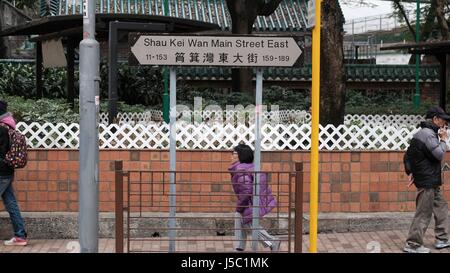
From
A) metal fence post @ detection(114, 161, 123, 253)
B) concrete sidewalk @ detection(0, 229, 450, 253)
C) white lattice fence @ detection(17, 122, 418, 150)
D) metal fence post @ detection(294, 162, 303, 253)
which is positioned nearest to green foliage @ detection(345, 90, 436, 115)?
white lattice fence @ detection(17, 122, 418, 150)

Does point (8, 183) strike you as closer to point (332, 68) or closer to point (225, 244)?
point (225, 244)

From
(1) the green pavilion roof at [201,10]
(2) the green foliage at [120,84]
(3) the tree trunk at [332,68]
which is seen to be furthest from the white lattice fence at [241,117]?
(1) the green pavilion roof at [201,10]

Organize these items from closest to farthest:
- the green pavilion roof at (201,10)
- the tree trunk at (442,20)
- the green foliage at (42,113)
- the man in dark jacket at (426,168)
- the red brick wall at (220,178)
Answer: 1. the man in dark jacket at (426,168)
2. the red brick wall at (220,178)
3. the green foliage at (42,113)
4. the tree trunk at (442,20)
5. the green pavilion roof at (201,10)

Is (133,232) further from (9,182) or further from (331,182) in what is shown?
(331,182)

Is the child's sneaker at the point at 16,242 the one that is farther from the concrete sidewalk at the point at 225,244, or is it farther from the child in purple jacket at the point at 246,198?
the child in purple jacket at the point at 246,198

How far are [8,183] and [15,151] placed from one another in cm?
39

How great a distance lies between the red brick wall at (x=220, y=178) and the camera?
335 inches

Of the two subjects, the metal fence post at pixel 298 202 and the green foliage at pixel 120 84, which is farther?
the green foliage at pixel 120 84

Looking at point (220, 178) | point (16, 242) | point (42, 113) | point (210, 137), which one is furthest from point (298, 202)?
point (42, 113)

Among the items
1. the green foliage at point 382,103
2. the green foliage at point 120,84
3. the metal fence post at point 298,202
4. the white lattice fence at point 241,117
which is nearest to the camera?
the metal fence post at point 298,202

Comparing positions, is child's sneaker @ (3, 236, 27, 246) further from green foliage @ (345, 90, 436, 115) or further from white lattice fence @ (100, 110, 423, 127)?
green foliage @ (345, 90, 436, 115)

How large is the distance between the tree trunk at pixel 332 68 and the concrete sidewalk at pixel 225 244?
6.51 ft

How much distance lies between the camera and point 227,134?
8.65 metres

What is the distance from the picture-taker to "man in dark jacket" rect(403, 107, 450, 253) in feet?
24.4
